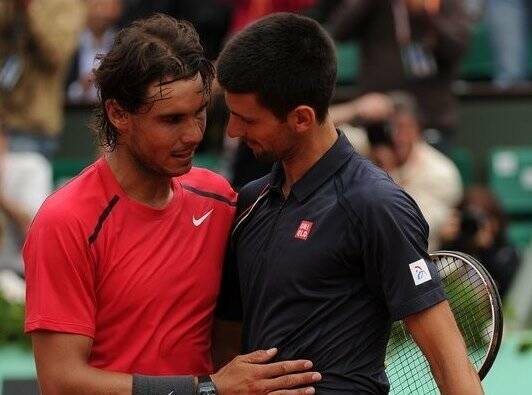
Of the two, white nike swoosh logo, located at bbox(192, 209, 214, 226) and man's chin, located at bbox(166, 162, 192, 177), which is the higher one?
man's chin, located at bbox(166, 162, 192, 177)

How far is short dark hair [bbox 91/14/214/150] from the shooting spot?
337 centimetres

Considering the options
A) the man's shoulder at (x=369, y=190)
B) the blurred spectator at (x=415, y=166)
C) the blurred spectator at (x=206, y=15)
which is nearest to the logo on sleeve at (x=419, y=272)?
the man's shoulder at (x=369, y=190)

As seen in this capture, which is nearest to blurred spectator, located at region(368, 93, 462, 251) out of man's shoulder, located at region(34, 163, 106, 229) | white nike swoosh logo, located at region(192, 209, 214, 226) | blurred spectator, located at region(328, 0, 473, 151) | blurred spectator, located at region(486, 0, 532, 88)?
blurred spectator, located at region(328, 0, 473, 151)

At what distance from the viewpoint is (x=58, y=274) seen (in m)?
3.31

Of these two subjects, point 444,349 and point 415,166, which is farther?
point 415,166

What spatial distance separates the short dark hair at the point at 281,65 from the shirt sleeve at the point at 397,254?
0.30m

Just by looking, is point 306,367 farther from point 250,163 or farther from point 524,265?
point 524,265

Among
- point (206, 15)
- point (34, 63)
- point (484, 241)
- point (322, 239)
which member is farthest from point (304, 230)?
point (206, 15)

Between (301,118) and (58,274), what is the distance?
68 centimetres

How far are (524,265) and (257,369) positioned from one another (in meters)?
4.35

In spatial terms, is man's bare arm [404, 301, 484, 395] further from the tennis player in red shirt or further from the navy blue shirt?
the tennis player in red shirt

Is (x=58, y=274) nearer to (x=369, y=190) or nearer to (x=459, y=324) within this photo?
(x=369, y=190)

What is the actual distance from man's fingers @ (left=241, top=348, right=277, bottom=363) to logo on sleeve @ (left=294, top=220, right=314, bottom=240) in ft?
0.90

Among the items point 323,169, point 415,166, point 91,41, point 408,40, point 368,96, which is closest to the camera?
point 323,169
